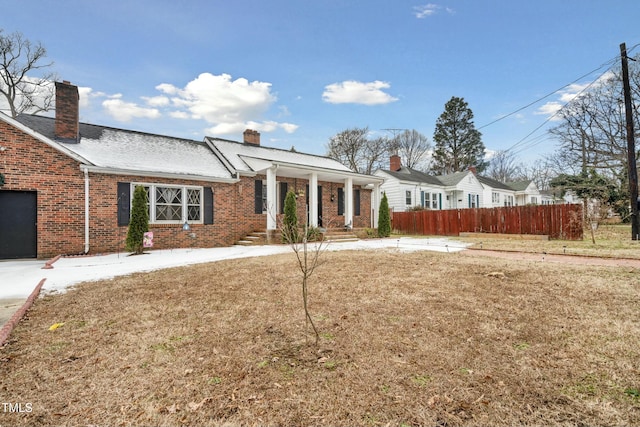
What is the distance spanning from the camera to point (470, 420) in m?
1.92

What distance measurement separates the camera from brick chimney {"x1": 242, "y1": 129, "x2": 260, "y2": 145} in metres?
18.0

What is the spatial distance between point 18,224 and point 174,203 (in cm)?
438

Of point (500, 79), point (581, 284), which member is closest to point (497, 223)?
point (500, 79)

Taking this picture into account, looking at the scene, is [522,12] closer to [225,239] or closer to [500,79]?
[500,79]

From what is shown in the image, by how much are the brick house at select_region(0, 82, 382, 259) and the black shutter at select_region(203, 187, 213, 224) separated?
Result: 4 centimetres

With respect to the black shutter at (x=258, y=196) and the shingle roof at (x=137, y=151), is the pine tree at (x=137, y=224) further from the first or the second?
the black shutter at (x=258, y=196)

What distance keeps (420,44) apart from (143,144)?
43.8 feet

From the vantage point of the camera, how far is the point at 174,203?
11883 mm

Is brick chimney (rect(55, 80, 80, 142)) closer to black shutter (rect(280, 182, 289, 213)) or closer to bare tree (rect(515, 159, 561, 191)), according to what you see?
black shutter (rect(280, 182, 289, 213))

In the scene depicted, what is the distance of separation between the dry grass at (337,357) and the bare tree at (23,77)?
2462 cm

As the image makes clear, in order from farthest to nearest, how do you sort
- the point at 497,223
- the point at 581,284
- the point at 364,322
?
the point at 497,223 → the point at 581,284 → the point at 364,322

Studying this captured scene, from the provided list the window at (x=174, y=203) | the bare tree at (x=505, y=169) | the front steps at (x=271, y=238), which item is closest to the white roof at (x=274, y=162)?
the window at (x=174, y=203)

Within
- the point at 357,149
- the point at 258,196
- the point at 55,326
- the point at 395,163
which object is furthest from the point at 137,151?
the point at 357,149

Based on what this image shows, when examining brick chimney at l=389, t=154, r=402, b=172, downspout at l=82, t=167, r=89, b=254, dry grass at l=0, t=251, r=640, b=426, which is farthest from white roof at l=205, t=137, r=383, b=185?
dry grass at l=0, t=251, r=640, b=426
